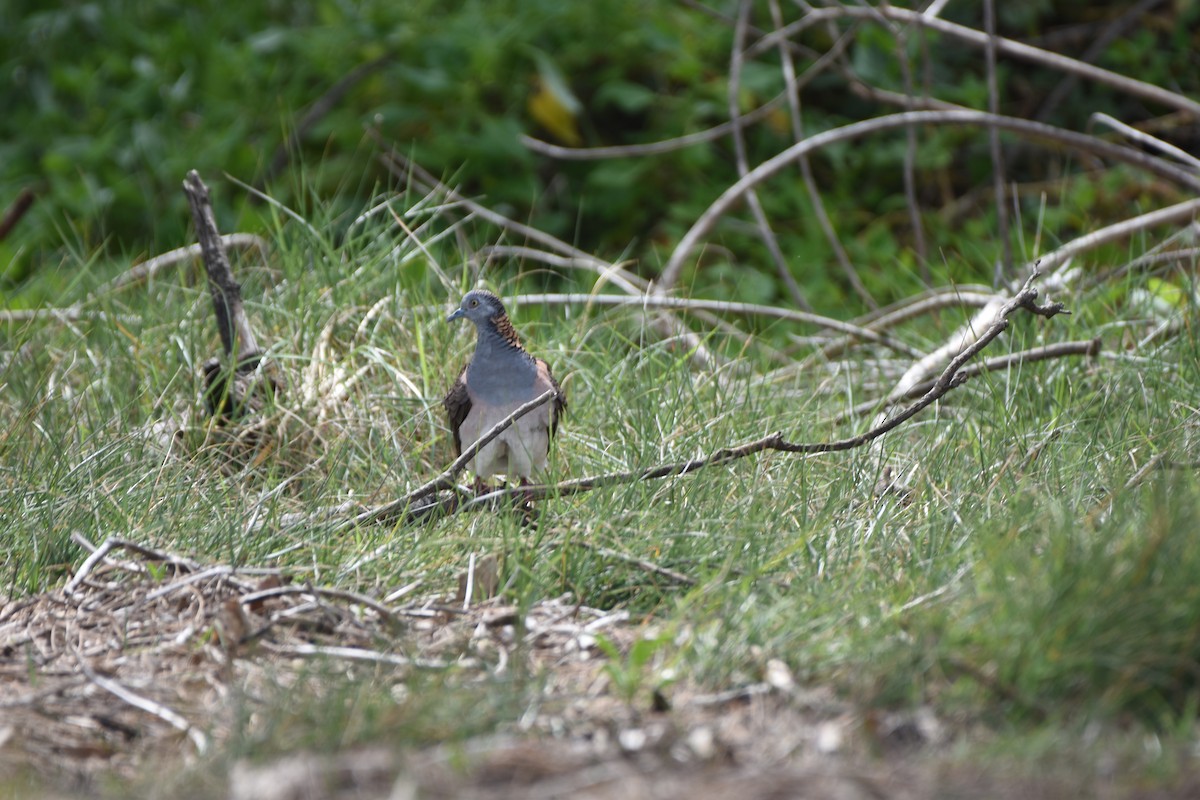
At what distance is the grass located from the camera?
242 centimetres

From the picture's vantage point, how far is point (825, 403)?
4.68m

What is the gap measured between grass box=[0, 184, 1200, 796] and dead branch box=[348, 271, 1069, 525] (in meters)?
0.06

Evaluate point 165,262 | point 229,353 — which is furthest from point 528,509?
point 165,262

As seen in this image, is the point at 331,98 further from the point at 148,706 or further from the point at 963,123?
the point at 148,706

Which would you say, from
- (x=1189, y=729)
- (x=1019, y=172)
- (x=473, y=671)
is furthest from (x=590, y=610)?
(x=1019, y=172)

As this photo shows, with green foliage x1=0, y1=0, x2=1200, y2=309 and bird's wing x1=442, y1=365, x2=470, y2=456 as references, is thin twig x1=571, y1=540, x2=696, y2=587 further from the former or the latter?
green foliage x1=0, y1=0, x2=1200, y2=309

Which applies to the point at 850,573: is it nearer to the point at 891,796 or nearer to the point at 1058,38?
the point at 891,796

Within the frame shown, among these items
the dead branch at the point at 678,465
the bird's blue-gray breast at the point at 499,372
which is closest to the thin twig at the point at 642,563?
the dead branch at the point at 678,465

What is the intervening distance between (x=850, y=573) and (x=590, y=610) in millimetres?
608

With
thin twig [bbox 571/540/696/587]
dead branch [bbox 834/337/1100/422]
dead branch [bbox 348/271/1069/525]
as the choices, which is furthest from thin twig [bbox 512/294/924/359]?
thin twig [bbox 571/540/696/587]

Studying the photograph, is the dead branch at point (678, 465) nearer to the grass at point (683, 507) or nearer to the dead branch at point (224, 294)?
the grass at point (683, 507)

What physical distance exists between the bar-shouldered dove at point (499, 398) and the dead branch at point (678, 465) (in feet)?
0.86

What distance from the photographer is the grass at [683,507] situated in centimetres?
242

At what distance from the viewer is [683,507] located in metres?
3.53
